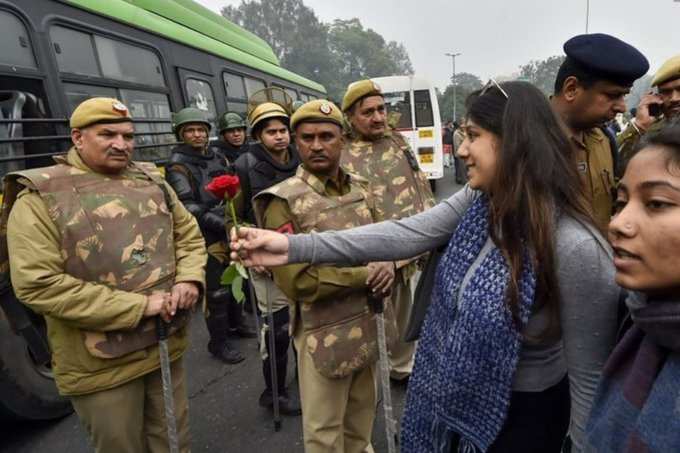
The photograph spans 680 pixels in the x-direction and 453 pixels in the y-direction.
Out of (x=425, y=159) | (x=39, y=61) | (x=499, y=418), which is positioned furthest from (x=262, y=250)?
(x=425, y=159)

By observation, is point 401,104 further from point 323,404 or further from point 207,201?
point 323,404

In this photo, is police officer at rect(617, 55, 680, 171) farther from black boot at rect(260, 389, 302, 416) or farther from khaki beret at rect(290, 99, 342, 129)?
black boot at rect(260, 389, 302, 416)

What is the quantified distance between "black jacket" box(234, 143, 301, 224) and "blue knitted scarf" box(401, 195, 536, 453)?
1.82 m

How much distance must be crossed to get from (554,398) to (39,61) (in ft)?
13.0

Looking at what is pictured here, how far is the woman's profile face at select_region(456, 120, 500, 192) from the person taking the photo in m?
1.20

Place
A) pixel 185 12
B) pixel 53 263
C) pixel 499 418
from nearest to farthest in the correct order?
pixel 499 418
pixel 53 263
pixel 185 12

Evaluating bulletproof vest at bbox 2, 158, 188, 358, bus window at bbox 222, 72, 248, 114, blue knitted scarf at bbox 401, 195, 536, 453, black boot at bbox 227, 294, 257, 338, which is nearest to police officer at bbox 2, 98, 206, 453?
bulletproof vest at bbox 2, 158, 188, 358

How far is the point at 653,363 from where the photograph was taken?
0.85 m

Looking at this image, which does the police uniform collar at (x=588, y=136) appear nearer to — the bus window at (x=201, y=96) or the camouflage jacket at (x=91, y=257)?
the camouflage jacket at (x=91, y=257)

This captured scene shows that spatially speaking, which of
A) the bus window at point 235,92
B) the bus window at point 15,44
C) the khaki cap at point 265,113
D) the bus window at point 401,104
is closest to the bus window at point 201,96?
the bus window at point 235,92

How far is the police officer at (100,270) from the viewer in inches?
68.1

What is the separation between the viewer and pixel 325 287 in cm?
176

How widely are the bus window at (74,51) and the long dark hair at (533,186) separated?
367 centimetres

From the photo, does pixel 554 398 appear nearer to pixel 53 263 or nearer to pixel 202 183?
pixel 53 263
